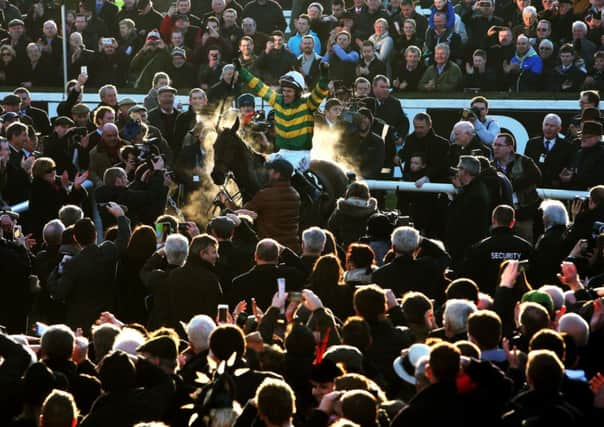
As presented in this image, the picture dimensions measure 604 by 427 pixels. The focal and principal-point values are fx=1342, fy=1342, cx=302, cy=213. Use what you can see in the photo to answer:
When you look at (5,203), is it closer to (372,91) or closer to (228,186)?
(228,186)

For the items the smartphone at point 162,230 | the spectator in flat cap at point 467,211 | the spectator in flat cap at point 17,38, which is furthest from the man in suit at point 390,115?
the spectator in flat cap at point 17,38

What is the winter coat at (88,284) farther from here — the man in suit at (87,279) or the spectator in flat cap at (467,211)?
the spectator in flat cap at (467,211)

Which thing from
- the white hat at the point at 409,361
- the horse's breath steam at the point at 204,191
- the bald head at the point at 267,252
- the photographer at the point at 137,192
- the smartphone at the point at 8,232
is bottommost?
the horse's breath steam at the point at 204,191

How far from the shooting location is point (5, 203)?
13.9 meters

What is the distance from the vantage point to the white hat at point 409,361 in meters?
7.48

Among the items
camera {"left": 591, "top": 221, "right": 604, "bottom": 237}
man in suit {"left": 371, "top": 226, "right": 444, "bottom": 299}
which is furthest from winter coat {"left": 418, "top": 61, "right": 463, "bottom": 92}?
man in suit {"left": 371, "top": 226, "right": 444, "bottom": 299}

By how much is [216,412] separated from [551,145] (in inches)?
392

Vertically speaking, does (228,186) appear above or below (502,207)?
below

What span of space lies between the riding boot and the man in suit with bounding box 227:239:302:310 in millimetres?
4948

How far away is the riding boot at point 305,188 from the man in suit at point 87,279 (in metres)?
4.58

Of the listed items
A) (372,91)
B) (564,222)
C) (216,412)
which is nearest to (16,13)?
(372,91)

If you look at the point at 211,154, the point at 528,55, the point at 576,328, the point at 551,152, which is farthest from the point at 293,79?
the point at 576,328

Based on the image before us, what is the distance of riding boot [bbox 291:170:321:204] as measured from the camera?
15266mm

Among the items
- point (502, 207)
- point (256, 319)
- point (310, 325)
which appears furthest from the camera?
point (502, 207)
